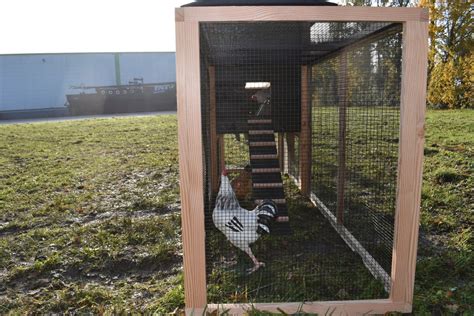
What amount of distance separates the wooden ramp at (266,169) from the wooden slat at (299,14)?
6.70ft

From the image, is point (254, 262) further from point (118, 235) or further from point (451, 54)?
point (451, 54)

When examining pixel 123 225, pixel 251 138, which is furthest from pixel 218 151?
pixel 123 225

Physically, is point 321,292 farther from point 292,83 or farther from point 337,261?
point 292,83

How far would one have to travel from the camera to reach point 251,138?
15.9 feet

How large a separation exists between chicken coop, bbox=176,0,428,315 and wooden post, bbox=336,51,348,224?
11 millimetres

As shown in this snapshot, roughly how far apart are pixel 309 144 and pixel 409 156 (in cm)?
265

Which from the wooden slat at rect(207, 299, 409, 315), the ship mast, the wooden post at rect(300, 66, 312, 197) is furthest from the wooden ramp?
the ship mast

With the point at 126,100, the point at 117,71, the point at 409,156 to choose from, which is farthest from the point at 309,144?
the point at 117,71

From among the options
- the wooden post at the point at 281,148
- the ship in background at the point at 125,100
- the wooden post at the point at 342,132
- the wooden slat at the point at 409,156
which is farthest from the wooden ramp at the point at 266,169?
the ship in background at the point at 125,100

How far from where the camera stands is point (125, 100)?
25234 millimetres

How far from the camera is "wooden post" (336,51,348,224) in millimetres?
3477

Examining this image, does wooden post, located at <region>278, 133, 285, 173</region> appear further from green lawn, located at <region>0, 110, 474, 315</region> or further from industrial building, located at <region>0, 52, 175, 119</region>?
industrial building, located at <region>0, 52, 175, 119</region>

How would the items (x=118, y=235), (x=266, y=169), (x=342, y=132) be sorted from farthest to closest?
1. (x=266, y=169)
2. (x=118, y=235)
3. (x=342, y=132)

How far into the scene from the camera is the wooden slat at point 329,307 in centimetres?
244
